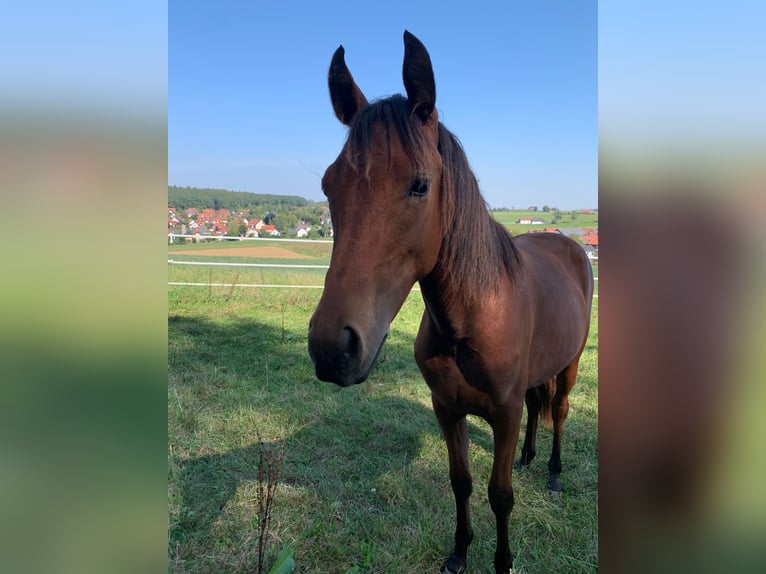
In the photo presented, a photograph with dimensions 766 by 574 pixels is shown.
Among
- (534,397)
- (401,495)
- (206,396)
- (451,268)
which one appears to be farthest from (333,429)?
(451,268)

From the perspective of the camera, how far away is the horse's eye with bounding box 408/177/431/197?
144cm

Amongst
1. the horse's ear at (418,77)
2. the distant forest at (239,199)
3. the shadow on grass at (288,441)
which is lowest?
the shadow on grass at (288,441)

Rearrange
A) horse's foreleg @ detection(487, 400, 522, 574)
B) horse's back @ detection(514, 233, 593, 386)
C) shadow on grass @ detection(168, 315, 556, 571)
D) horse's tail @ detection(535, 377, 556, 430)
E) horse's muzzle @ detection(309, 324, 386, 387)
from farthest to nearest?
1. horse's tail @ detection(535, 377, 556, 430)
2. shadow on grass @ detection(168, 315, 556, 571)
3. horse's back @ detection(514, 233, 593, 386)
4. horse's foreleg @ detection(487, 400, 522, 574)
5. horse's muzzle @ detection(309, 324, 386, 387)

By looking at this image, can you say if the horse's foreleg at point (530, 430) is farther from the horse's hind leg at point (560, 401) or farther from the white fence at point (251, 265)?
the white fence at point (251, 265)

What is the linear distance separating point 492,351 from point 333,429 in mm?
2367

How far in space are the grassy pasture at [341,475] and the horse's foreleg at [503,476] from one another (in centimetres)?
16

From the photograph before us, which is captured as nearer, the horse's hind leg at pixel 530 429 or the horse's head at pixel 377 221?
the horse's head at pixel 377 221

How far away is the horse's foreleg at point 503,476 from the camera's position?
2133mm

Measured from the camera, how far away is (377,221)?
136 centimetres

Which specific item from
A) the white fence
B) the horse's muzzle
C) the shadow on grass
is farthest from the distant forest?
the horse's muzzle
